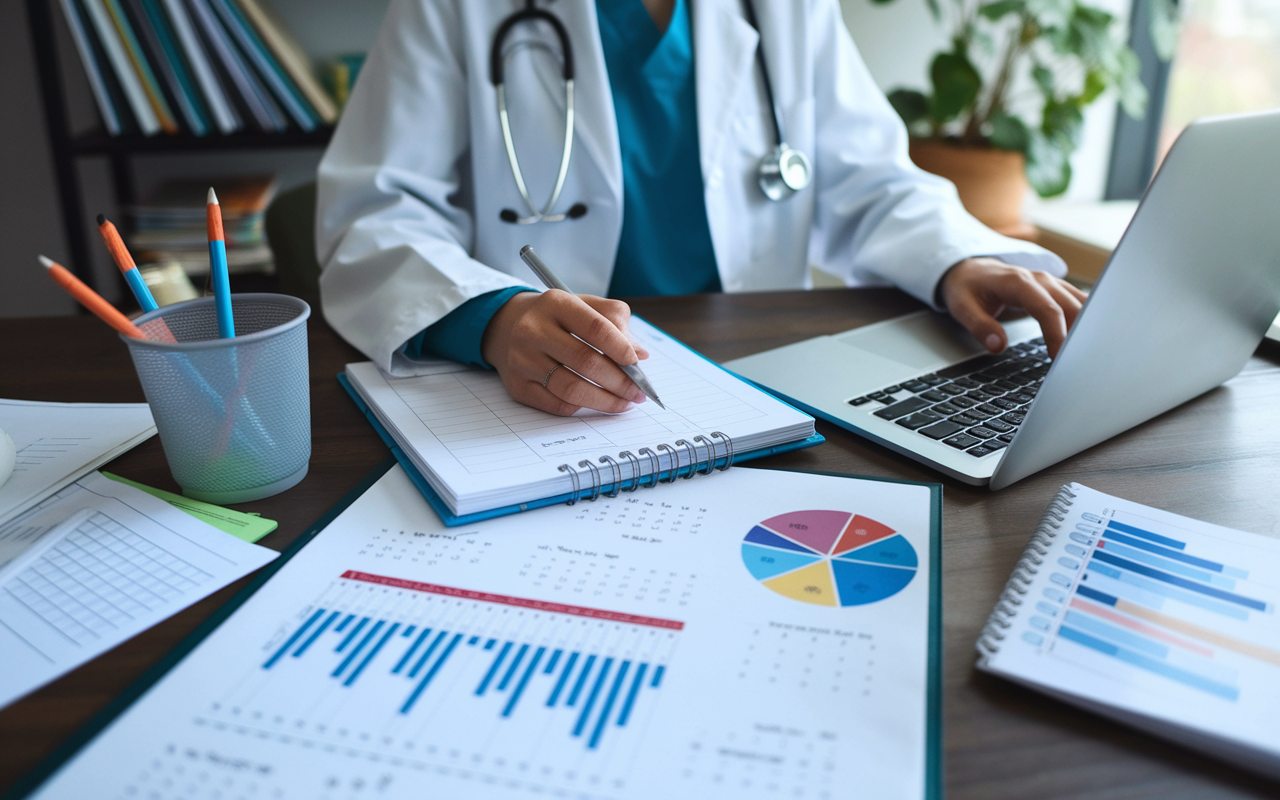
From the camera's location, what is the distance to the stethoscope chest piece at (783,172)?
109cm

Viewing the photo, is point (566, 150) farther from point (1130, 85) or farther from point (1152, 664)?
point (1130, 85)

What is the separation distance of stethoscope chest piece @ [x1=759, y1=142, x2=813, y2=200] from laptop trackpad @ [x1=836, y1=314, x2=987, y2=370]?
0.31 meters

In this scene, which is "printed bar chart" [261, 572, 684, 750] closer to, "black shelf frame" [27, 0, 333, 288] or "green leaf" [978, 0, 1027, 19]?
"black shelf frame" [27, 0, 333, 288]

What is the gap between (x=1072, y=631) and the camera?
38 cm

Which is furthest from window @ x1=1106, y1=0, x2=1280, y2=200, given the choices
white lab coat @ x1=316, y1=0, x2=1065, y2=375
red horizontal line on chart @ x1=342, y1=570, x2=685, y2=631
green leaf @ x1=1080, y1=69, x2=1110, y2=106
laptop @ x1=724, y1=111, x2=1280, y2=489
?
red horizontal line on chart @ x1=342, y1=570, x2=685, y2=631

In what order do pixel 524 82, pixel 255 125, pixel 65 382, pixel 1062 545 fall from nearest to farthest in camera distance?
pixel 1062 545 < pixel 65 382 < pixel 524 82 < pixel 255 125

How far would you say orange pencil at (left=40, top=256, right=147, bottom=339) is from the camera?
0.42 meters

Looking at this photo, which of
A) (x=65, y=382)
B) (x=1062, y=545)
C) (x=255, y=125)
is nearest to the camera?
(x=1062, y=545)

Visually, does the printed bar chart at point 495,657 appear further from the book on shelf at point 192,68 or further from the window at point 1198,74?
the window at point 1198,74

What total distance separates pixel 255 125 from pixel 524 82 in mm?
966

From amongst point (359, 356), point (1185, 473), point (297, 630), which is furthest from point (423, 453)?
point (1185, 473)

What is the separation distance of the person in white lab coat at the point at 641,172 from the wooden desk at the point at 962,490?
0.32ft

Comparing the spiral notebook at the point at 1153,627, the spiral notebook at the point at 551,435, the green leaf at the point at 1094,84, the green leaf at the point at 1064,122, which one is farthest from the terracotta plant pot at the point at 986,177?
the spiral notebook at the point at 1153,627

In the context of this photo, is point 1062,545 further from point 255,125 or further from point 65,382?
point 255,125
